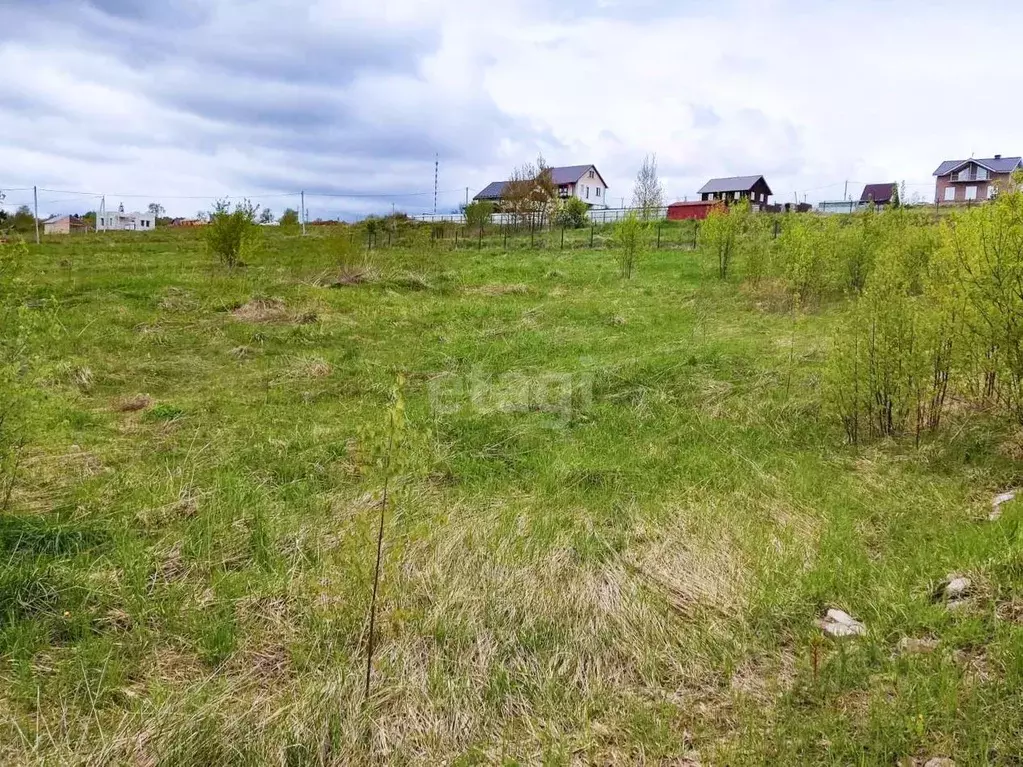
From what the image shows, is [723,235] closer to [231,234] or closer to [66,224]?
[231,234]

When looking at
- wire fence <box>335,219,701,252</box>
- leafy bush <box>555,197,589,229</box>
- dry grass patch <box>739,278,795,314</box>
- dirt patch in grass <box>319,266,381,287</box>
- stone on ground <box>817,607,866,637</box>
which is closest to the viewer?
stone on ground <box>817,607,866,637</box>

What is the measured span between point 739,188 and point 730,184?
4.32 ft

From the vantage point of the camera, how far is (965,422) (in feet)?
17.4

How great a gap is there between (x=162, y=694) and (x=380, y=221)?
28.1 m

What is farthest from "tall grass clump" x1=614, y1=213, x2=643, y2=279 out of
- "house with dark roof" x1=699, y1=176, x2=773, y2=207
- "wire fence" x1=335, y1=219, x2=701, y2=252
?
"house with dark roof" x1=699, y1=176, x2=773, y2=207

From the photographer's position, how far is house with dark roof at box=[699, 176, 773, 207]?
149 feet

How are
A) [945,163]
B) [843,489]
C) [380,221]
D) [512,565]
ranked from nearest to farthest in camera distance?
[512,565] → [843,489] → [380,221] → [945,163]

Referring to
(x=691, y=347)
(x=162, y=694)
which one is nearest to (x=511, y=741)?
(x=162, y=694)

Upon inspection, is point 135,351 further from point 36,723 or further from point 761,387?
point 761,387

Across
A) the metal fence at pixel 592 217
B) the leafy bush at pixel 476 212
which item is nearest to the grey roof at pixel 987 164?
the metal fence at pixel 592 217

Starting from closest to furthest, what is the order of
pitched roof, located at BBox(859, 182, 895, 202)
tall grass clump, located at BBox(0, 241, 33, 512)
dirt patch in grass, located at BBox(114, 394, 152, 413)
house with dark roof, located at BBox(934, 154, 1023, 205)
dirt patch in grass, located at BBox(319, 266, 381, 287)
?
1. tall grass clump, located at BBox(0, 241, 33, 512)
2. dirt patch in grass, located at BBox(114, 394, 152, 413)
3. dirt patch in grass, located at BBox(319, 266, 381, 287)
4. house with dark roof, located at BBox(934, 154, 1023, 205)
5. pitched roof, located at BBox(859, 182, 895, 202)

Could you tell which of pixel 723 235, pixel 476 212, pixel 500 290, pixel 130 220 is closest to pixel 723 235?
pixel 723 235

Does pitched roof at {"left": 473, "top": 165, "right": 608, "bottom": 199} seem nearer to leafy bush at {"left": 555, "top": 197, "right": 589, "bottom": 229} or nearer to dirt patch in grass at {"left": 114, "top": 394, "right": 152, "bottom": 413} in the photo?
leafy bush at {"left": 555, "top": 197, "right": 589, "bottom": 229}

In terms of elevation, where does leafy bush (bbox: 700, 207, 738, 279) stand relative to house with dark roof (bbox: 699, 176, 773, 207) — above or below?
below
